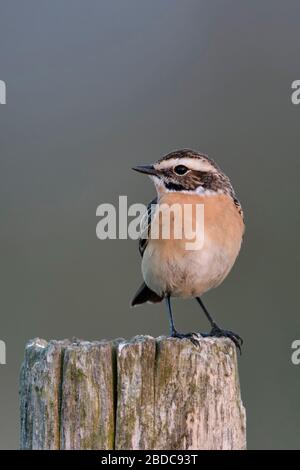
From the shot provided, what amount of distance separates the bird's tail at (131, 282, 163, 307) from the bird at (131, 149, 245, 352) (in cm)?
54

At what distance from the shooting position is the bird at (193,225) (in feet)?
19.7

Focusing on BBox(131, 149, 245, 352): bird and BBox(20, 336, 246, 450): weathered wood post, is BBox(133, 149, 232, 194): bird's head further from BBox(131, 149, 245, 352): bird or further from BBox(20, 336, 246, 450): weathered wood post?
BBox(20, 336, 246, 450): weathered wood post

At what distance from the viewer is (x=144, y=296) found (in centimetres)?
695

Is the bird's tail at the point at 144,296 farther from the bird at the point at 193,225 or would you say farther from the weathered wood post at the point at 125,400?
the weathered wood post at the point at 125,400

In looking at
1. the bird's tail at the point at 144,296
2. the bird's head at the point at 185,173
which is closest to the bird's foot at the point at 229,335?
the bird's tail at the point at 144,296

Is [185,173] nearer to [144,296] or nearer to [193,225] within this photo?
[193,225]

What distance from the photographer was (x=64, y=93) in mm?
13289

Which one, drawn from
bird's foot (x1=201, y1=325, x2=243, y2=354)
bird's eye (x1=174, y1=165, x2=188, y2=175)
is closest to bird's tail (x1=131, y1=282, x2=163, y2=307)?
bird's foot (x1=201, y1=325, x2=243, y2=354)

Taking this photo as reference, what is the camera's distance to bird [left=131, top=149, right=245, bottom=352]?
6.02 metres

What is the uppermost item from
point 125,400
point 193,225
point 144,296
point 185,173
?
point 185,173

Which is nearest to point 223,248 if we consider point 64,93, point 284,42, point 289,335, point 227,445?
point 227,445

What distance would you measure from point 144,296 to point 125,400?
2.85 metres

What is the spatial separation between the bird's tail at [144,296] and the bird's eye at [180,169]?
1064mm

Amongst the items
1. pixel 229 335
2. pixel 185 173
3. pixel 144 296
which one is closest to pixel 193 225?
pixel 185 173
